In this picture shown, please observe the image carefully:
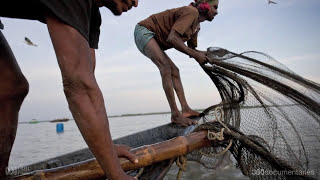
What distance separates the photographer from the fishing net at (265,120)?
1.88 meters

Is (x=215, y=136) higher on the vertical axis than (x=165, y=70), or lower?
lower

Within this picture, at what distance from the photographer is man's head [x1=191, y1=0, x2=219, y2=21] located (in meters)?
3.85

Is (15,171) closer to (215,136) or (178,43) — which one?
(215,136)

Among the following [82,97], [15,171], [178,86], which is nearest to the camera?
[82,97]

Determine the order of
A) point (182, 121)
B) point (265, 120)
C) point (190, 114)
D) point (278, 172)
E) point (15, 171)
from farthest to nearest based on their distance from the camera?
point (190, 114)
point (182, 121)
point (265, 120)
point (278, 172)
point (15, 171)

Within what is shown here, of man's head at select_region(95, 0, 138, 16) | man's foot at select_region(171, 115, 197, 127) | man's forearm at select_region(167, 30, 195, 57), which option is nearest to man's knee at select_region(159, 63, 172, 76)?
man's forearm at select_region(167, 30, 195, 57)

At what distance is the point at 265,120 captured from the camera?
232 centimetres

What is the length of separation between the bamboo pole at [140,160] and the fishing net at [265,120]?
0.24 meters

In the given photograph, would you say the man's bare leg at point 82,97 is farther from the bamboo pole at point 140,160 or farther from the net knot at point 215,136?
the net knot at point 215,136

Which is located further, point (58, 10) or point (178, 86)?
point (178, 86)

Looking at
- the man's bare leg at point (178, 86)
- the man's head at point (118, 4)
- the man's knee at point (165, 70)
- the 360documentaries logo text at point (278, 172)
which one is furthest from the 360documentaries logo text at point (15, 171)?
the man's bare leg at point (178, 86)

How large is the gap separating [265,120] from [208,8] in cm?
224

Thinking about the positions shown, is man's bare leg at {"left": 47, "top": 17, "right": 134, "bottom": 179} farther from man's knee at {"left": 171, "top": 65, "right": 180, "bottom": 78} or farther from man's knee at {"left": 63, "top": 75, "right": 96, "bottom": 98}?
man's knee at {"left": 171, "top": 65, "right": 180, "bottom": 78}

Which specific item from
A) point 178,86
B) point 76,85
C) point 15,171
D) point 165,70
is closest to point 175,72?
point 178,86
